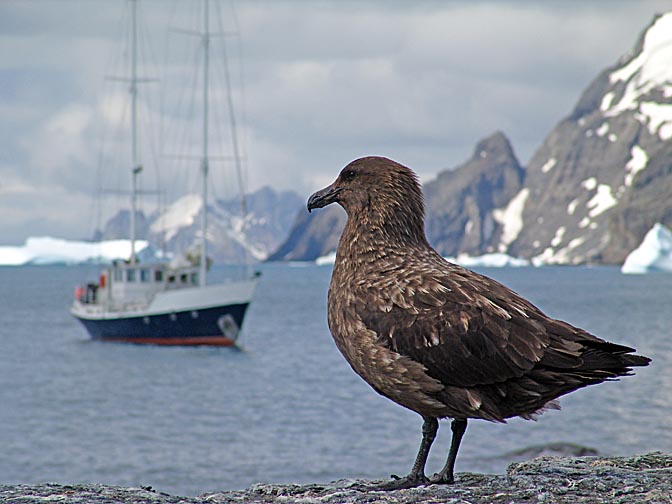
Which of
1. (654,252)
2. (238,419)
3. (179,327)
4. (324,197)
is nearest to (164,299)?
(179,327)

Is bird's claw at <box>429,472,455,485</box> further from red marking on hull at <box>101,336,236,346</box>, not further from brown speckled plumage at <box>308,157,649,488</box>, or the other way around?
red marking on hull at <box>101,336,236,346</box>

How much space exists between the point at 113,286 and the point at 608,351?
58.6m

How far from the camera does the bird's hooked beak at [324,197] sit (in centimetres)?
Result: 745

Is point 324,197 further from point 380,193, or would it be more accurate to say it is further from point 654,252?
point 654,252

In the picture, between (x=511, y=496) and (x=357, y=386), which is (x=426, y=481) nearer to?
(x=511, y=496)

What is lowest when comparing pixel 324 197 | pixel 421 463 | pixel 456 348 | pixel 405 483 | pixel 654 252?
pixel 405 483

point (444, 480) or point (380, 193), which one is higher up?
point (380, 193)

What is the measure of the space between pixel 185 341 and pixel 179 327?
2.65m

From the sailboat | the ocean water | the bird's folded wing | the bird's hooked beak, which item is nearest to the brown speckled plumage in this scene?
the bird's folded wing

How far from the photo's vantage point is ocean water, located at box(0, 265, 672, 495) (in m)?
32.9

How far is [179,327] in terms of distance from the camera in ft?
219

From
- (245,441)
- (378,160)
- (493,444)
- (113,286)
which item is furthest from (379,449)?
(113,286)

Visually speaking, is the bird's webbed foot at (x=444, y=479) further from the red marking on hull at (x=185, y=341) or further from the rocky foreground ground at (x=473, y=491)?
the red marking on hull at (x=185, y=341)

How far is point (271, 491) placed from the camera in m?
6.61
